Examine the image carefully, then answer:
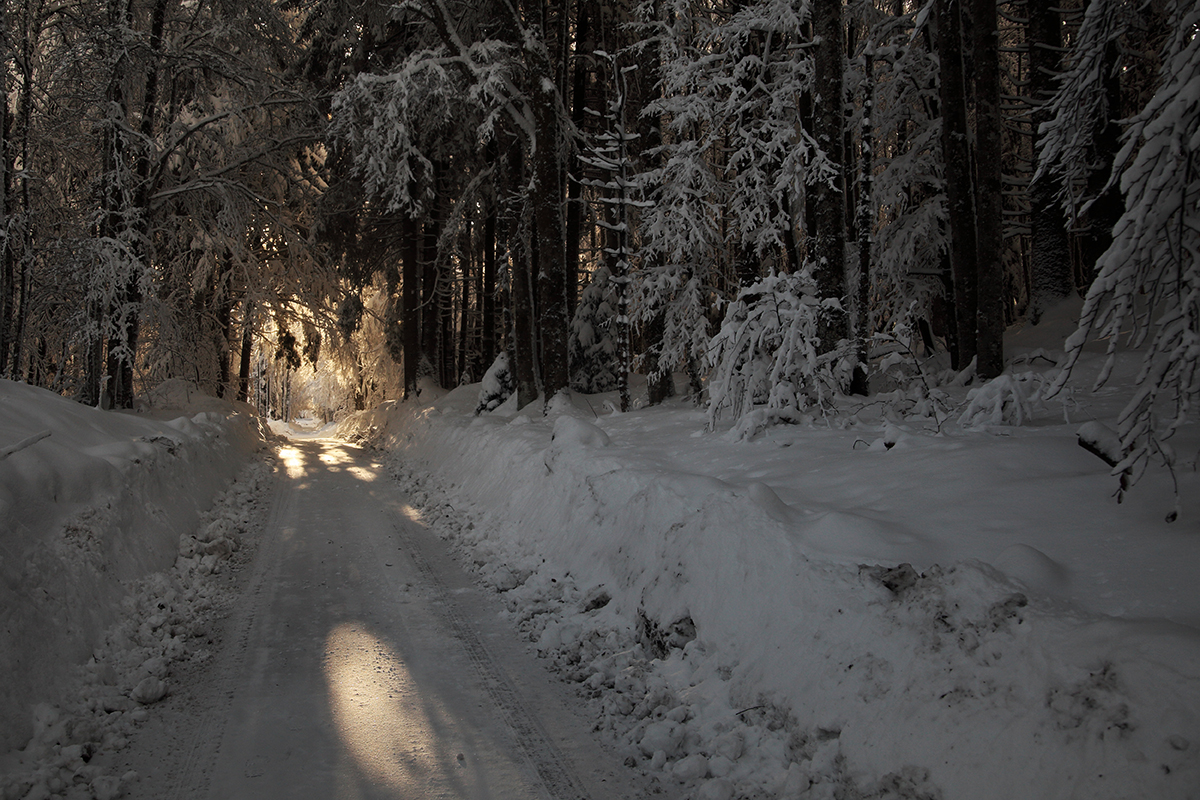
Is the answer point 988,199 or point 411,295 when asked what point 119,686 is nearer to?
point 988,199

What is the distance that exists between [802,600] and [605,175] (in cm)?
1425

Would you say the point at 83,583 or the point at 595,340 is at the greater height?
the point at 595,340

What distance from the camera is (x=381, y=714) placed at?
168 inches

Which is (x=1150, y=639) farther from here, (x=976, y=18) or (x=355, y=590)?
(x=976, y=18)

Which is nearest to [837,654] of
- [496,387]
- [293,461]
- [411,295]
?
[496,387]

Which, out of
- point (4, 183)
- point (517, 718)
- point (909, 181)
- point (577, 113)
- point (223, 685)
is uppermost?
point (577, 113)

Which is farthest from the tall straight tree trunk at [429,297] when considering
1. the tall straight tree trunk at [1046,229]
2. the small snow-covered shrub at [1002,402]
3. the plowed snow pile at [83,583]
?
the small snow-covered shrub at [1002,402]

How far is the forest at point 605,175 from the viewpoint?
9.96 meters

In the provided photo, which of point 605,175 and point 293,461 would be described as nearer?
point 293,461

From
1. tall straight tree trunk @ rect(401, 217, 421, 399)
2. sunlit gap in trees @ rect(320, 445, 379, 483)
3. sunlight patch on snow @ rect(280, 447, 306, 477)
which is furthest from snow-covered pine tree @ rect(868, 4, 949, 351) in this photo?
sunlight patch on snow @ rect(280, 447, 306, 477)

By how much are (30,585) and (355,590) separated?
8.68ft

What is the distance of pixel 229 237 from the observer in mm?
14656

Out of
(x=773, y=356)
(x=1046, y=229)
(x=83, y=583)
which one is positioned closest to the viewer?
(x=83, y=583)

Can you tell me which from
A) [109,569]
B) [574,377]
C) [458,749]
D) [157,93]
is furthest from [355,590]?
[157,93]
